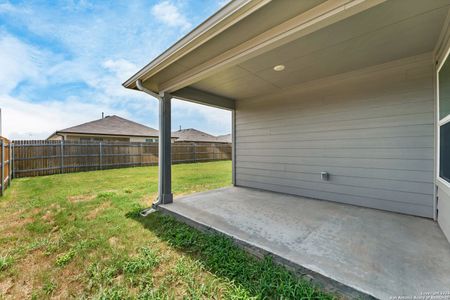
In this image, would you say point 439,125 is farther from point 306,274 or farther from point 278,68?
point 306,274

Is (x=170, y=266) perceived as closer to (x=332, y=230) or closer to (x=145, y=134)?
(x=332, y=230)

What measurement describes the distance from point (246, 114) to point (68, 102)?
19169 millimetres

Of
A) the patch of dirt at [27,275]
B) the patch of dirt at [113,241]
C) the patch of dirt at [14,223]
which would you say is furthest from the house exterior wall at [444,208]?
the patch of dirt at [14,223]

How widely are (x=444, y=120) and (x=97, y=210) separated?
18.4 feet

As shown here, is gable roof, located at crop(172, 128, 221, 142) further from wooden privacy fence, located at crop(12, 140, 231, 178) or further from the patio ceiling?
the patio ceiling

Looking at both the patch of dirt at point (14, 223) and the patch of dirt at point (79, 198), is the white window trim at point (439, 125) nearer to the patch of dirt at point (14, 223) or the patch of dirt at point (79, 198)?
the patch of dirt at point (14, 223)

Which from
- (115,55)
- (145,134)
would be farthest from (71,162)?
(145,134)

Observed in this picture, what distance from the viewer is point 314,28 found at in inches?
69.3

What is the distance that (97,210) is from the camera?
3.53 metres

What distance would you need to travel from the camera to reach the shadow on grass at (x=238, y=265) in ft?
4.91

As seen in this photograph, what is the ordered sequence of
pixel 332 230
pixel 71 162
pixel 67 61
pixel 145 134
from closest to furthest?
pixel 332 230
pixel 67 61
pixel 71 162
pixel 145 134

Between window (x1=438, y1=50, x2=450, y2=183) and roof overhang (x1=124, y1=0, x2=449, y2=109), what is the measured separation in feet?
1.57

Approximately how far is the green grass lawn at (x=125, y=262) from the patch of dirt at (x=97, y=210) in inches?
1.4

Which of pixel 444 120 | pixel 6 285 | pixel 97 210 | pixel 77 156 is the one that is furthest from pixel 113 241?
pixel 77 156
